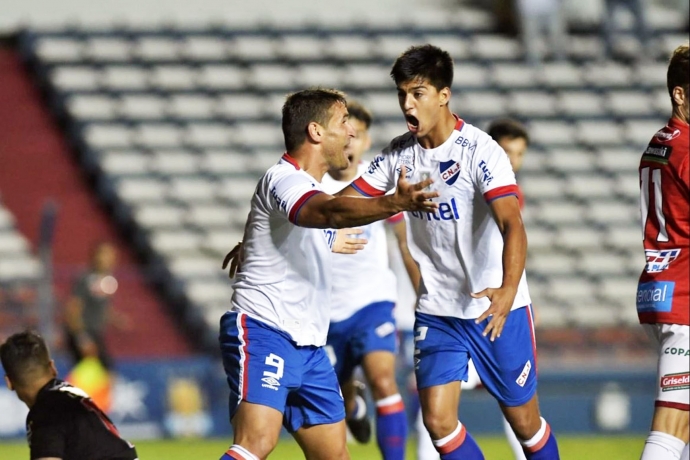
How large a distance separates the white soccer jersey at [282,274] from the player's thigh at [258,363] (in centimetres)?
6

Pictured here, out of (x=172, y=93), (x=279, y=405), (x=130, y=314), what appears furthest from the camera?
(x=172, y=93)

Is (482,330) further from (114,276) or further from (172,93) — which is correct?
(172,93)

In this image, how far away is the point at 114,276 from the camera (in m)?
13.5

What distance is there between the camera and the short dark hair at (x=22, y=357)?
588 centimetres

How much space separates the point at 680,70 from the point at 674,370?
4.36 feet

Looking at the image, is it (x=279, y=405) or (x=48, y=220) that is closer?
(x=279, y=405)

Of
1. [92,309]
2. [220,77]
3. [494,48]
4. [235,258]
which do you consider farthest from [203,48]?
[235,258]

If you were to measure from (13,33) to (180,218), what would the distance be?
456cm

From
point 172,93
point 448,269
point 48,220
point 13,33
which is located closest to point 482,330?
point 448,269

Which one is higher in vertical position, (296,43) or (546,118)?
(296,43)

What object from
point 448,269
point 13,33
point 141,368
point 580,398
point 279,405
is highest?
point 13,33

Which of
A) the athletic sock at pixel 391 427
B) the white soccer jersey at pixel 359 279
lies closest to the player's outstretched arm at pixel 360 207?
the athletic sock at pixel 391 427

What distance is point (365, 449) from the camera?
38.1 ft

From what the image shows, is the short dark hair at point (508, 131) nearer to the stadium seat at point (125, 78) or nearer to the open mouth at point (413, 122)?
the open mouth at point (413, 122)
